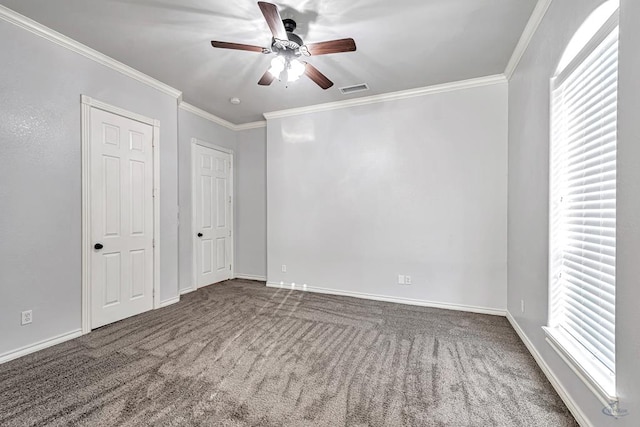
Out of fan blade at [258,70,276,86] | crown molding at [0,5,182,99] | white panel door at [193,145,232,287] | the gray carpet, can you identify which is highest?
crown molding at [0,5,182,99]

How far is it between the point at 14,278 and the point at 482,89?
5.11 metres

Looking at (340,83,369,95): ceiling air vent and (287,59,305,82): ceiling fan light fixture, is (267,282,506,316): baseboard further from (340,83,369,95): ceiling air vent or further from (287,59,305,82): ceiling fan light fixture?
(287,59,305,82): ceiling fan light fixture

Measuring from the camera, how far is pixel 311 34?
2.61m

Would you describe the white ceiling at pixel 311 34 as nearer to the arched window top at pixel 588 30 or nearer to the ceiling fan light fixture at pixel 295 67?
the ceiling fan light fixture at pixel 295 67

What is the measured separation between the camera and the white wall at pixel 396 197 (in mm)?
3494

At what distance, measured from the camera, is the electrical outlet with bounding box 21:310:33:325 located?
245cm

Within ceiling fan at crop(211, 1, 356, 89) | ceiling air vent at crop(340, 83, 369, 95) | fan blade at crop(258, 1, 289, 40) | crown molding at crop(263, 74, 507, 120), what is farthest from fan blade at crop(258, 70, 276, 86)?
crown molding at crop(263, 74, 507, 120)

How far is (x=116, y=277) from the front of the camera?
3.19 metres

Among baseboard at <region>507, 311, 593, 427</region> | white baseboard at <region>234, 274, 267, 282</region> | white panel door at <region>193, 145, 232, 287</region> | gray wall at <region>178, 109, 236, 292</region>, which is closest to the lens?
baseboard at <region>507, 311, 593, 427</region>

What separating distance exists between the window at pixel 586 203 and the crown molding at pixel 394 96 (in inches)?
61.2

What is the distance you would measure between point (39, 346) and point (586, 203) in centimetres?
A: 439

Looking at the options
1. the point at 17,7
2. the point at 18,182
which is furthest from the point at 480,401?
the point at 17,7

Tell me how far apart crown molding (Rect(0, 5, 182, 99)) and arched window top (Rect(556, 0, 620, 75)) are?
4048 mm

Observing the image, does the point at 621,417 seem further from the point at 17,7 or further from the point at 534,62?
the point at 17,7
